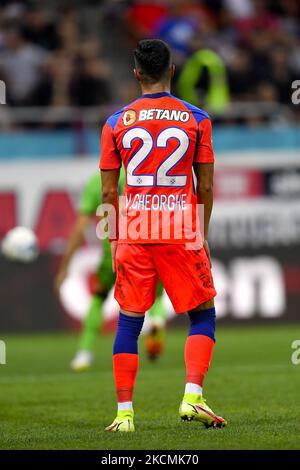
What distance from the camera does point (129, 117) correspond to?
23.8 feet

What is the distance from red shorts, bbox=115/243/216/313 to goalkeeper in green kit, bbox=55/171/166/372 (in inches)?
163

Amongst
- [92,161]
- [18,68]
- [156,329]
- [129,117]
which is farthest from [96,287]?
[18,68]

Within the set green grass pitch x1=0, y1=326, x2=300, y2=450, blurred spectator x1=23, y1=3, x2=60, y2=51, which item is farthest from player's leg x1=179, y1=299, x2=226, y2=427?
blurred spectator x1=23, y1=3, x2=60, y2=51

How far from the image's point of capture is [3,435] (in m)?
7.21

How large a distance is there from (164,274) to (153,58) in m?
1.27

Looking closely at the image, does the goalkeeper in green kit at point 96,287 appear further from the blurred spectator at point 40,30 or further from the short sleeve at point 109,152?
the blurred spectator at point 40,30

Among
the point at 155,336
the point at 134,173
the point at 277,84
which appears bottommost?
the point at 155,336

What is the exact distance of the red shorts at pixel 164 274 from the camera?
7.24 metres

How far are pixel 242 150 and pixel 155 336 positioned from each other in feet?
17.2

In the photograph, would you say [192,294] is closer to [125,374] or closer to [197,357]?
[197,357]

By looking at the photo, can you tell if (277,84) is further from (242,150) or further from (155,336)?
(155,336)

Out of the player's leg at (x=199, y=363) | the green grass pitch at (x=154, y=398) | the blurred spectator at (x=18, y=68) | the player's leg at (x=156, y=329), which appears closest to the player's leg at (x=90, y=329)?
the green grass pitch at (x=154, y=398)

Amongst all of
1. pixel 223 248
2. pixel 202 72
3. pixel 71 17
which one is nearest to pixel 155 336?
pixel 223 248
